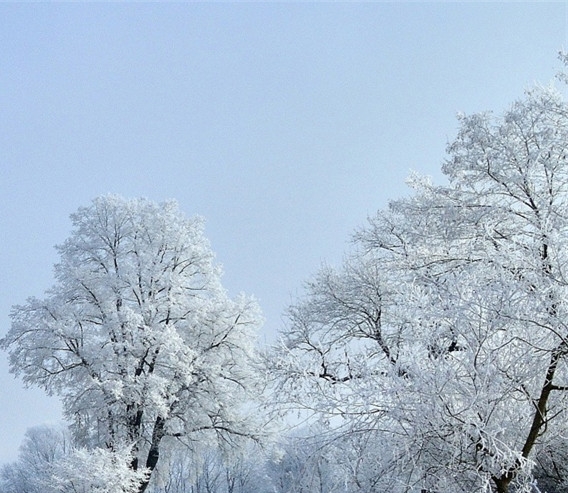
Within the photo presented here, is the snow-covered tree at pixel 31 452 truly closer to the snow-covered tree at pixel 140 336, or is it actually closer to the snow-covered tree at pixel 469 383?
the snow-covered tree at pixel 140 336

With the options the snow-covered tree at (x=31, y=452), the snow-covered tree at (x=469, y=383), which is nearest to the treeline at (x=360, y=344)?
the snow-covered tree at (x=469, y=383)

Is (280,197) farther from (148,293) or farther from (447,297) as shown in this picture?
(447,297)

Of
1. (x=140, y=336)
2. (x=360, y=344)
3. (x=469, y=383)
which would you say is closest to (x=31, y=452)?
(x=140, y=336)

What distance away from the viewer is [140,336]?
46.0 feet

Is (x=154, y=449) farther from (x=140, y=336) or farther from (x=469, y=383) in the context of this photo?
(x=469, y=383)

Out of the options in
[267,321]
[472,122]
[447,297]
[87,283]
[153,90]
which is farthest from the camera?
[153,90]

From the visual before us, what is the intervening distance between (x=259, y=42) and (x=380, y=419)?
96.0ft

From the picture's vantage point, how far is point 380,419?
15.9 ft

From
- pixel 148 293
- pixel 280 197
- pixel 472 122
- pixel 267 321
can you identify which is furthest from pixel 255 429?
pixel 280 197

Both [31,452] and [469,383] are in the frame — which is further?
[31,452]

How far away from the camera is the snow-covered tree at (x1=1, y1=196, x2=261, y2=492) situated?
45.6 feet

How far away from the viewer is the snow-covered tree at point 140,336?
13.9m

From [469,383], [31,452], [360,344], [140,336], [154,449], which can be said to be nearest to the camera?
[469,383]

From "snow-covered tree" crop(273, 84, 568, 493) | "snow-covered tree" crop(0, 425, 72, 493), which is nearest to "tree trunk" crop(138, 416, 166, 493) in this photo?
"snow-covered tree" crop(273, 84, 568, 493)
